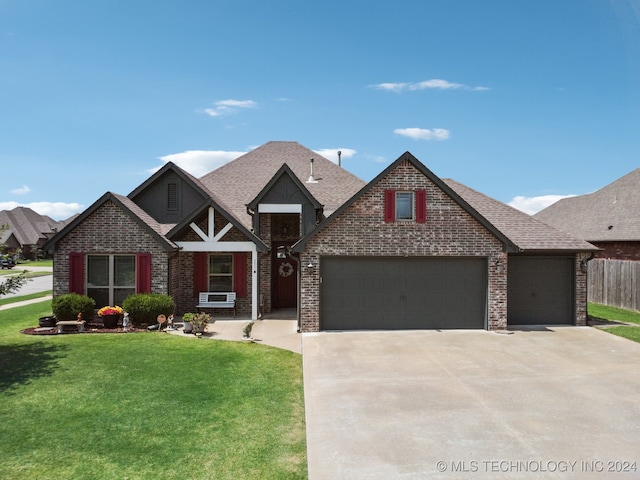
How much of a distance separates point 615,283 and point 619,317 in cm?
356

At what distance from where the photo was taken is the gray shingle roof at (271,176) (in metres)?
20.2

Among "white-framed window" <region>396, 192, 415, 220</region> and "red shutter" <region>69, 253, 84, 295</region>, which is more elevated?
"white-framed window" <region>396, 192, 415, 220</region>

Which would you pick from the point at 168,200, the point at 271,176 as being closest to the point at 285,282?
the point at 271,176

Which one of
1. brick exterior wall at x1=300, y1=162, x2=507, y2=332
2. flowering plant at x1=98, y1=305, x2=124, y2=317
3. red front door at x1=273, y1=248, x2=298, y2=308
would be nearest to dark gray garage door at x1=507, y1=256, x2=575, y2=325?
brick exterior wall at x1=300, y1=162, x2=507, y2=332

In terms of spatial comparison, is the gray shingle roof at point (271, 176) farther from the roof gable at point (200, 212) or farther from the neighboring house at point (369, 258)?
the neighboring house at point (369, 258)

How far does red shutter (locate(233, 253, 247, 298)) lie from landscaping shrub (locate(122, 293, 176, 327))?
328 cm

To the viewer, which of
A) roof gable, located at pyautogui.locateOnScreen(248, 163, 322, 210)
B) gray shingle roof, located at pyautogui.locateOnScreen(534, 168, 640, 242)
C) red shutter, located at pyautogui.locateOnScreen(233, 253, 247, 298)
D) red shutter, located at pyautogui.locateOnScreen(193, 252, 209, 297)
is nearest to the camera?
roof gable, located at pyautogui.locateOnScreen(248, 163, 322, 210)

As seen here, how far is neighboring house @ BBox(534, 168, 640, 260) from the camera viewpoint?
25.0 metres

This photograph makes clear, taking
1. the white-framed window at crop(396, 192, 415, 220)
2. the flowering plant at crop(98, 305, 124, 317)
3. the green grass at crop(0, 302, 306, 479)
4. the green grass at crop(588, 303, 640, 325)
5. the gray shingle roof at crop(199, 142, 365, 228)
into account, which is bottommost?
the green grass at crop(588, 303, 640, 325)

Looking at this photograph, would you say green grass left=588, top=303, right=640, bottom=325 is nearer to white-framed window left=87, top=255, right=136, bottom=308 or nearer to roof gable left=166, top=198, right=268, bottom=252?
roof gable left=166, top=198, right=268, bottom=252

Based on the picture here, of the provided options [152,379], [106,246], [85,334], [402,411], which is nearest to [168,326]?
[85,334]

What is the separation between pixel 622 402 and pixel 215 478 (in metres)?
7.26

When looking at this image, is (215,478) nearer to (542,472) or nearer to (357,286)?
(542,472)

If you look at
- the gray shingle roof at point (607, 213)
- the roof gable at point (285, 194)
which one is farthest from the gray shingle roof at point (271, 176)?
the gray shingle roof at point (607, 213)
